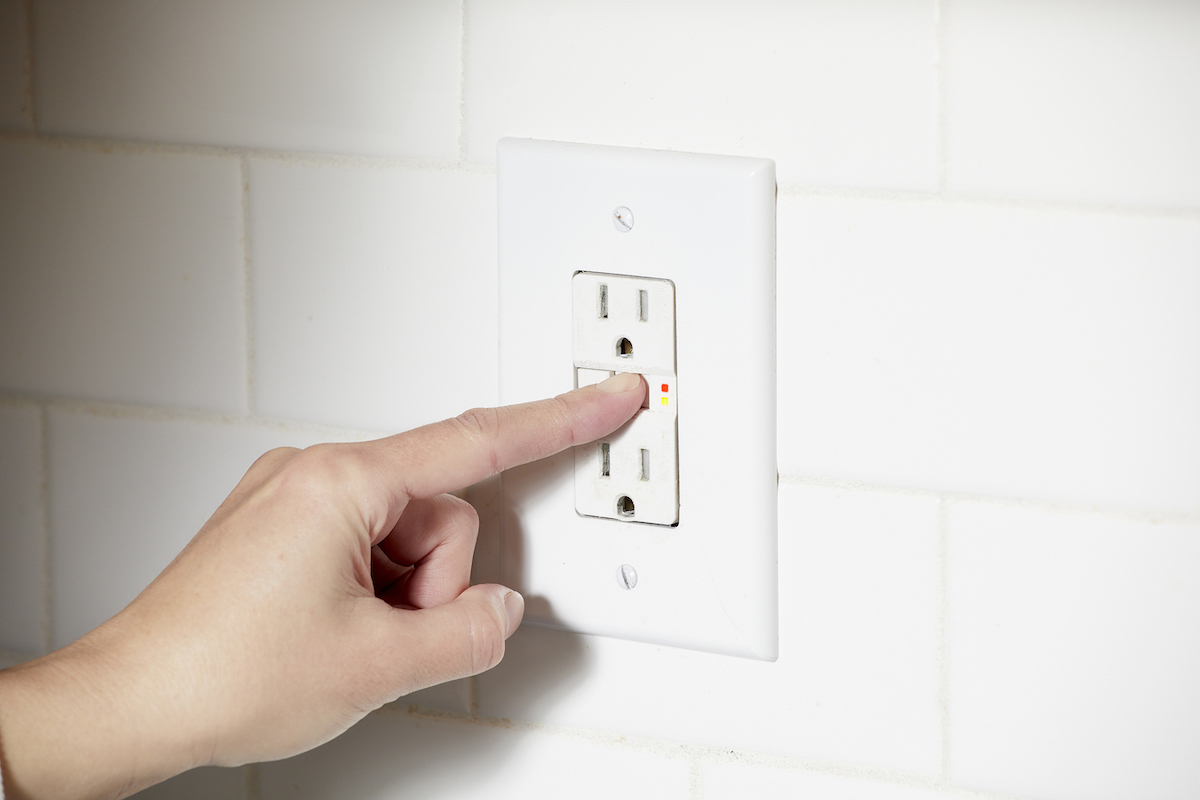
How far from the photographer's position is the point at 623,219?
20.6 inches

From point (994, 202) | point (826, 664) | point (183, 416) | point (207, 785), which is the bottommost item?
point (207, 785)

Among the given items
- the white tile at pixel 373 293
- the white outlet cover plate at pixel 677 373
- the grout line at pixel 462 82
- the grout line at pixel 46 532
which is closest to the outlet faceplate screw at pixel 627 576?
the white outlet cover plate at pixel 677 373

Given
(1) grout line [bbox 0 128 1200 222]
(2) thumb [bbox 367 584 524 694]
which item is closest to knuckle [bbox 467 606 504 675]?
(2) thumb [bbox 367 584 524 694]

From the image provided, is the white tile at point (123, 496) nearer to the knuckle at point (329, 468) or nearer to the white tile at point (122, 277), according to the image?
the white tile at point (122, 277)

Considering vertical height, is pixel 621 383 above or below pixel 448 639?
above

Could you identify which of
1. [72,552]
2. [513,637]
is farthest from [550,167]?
[72,552]

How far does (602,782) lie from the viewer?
1.96ft

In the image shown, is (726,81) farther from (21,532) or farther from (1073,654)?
(21,532)

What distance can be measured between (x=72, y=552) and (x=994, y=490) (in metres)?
0.52

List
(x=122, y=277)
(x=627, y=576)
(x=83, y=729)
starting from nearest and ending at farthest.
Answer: (x=83, y=729) < (x=627, y=576) < (x=122, y=277)

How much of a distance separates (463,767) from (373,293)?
10.0 inches

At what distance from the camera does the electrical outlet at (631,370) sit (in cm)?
53

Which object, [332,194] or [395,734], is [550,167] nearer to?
[332,194]

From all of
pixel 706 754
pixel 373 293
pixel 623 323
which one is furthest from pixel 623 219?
pixel 706 754
